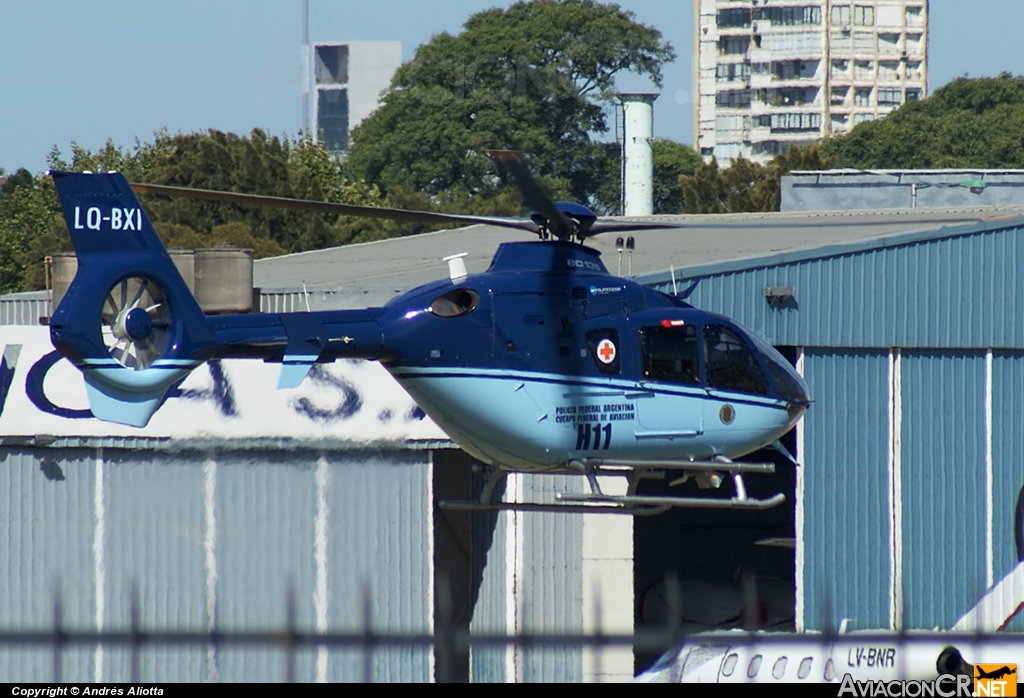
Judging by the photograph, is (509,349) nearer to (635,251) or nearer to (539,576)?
(539,576)

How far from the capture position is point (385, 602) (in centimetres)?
1802

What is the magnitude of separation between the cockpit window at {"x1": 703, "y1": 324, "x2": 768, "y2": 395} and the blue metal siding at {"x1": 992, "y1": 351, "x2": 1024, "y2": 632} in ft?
25.7

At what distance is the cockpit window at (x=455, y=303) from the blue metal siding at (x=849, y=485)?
7864 mm

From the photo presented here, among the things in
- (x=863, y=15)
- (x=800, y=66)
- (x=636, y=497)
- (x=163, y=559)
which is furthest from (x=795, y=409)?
(x=863, y=15)

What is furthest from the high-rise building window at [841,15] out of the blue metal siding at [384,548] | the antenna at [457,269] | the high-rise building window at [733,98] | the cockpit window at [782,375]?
the antenna at [457,269]

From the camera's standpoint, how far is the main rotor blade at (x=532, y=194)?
10.5 m

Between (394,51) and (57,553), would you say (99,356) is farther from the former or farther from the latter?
(394,51)

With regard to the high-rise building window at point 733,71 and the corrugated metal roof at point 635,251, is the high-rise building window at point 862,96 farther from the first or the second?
the corrugated metal roof at point 635,251

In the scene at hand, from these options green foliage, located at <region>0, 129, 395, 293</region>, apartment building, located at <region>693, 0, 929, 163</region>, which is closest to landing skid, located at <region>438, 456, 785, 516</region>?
green foliage, located at <region>0, 129, 395, 293</region>

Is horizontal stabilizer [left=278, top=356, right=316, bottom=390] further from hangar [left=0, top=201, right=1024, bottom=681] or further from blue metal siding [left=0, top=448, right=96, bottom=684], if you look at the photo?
blue metal siding [left=0, top=448, right=96, bottom=684]

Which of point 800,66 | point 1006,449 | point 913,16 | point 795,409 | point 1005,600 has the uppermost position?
point 913,16

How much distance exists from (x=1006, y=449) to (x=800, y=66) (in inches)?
4251

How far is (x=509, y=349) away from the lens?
43.1 feet

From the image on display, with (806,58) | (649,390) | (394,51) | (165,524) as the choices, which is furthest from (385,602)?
(394,51)
